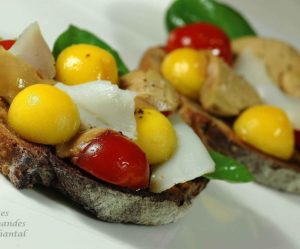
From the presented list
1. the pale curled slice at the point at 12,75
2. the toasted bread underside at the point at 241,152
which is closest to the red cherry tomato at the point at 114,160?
the pale curled slice at the point at 12,75

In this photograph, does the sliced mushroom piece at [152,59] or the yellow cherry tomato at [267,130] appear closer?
the yellow cherry tomato at [267,130]

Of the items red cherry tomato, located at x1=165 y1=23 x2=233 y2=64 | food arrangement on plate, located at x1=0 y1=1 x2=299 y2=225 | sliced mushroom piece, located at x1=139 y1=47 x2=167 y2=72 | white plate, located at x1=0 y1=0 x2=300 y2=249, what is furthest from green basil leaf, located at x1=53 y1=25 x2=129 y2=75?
red cherry tomato, located at x1=165 y1=23 x2=233 y2=64

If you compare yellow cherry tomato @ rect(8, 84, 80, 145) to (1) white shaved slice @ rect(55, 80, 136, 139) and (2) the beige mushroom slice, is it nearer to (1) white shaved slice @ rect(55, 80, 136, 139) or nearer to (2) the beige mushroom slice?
(1) white shaved slice @ rect(55, 80, 136, 139)

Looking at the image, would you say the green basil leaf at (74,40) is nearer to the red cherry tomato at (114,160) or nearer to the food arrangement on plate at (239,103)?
the food arrangement on plate at (239,103)

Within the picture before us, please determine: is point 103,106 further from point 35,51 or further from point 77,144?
point 35,51

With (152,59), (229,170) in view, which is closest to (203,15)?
(152,59)
